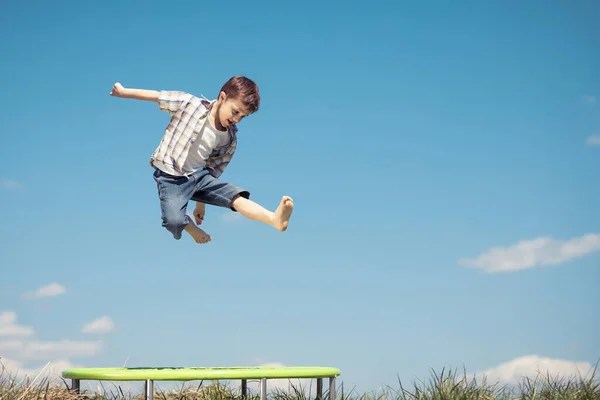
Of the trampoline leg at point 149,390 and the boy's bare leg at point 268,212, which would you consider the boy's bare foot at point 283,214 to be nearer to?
the boy's bare leg at point 268,212

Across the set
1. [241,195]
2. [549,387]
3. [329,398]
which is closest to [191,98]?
[241,195]

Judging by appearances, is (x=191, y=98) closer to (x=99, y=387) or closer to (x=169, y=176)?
(x=169, y=176)

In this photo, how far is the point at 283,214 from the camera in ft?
16.2

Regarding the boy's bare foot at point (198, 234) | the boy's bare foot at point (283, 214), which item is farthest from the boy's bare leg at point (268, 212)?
the boy's bare foot at point (198, 234)

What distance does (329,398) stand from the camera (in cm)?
547

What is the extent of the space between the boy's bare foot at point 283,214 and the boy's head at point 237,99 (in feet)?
2.61

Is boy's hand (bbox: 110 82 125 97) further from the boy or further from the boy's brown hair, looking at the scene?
the boy's brown hair

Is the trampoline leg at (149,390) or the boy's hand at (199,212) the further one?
the boy's hand at (199,212)

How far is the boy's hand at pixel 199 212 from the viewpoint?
5.86 m

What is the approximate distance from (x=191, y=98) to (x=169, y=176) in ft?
2.14

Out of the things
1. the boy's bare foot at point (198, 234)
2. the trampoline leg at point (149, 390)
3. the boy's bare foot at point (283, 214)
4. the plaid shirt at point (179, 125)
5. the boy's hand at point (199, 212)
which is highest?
the plaid shirt at point (179, 125)

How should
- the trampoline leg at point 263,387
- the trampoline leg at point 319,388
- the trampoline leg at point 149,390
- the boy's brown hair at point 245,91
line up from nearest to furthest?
the trampoline leg at point 149,390 < the trampoline leg at point 263,387 < the boy's brown hair at point 245,91 < the trampoline leg at point 319,388

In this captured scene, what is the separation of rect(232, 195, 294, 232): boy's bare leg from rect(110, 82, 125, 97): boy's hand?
4.02 ft

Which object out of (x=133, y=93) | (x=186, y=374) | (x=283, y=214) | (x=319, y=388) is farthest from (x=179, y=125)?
(x=319, y=388)
